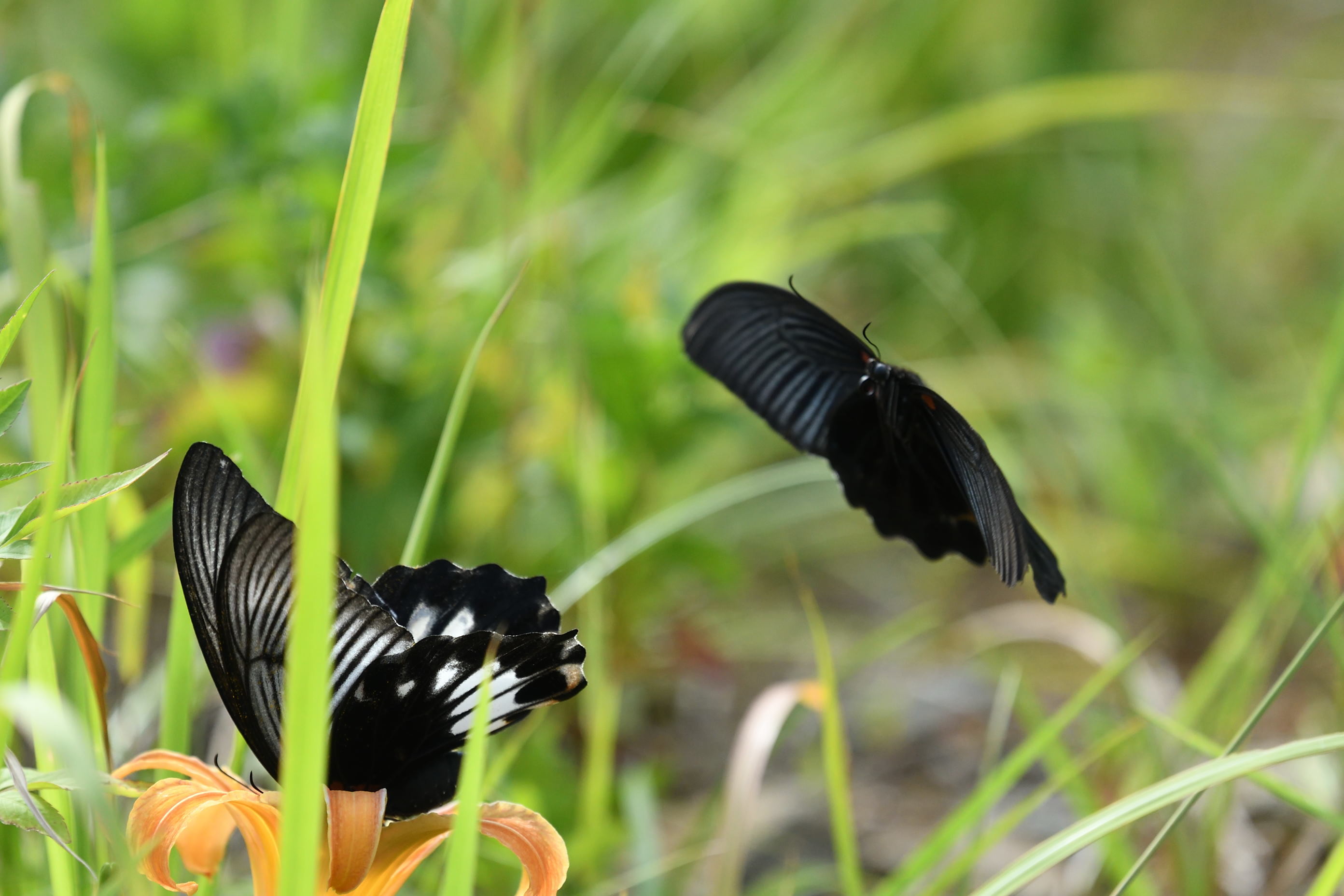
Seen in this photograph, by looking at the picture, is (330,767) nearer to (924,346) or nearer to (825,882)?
(825,882)

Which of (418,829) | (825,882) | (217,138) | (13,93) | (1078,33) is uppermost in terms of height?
(1078,33)

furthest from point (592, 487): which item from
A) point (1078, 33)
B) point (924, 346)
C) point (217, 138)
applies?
point (1078, 33)

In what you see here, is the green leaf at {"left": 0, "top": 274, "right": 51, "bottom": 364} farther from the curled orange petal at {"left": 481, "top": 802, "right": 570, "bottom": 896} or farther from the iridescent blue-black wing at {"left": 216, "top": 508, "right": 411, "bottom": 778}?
the curled orange petal at {"left": 481, "top": 802, "right": 570, "bottom": 896}

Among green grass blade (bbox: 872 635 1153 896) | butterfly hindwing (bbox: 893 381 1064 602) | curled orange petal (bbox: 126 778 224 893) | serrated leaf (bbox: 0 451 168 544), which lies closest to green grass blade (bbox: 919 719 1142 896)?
green grass blade (bbox: 872 635 1153 896)

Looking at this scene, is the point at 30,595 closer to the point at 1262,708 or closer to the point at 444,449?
the point at 444,449

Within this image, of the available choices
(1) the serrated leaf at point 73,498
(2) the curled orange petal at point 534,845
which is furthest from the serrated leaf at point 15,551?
(2) the curled orange petal at point 534,845

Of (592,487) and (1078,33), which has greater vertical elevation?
(1078,33)
